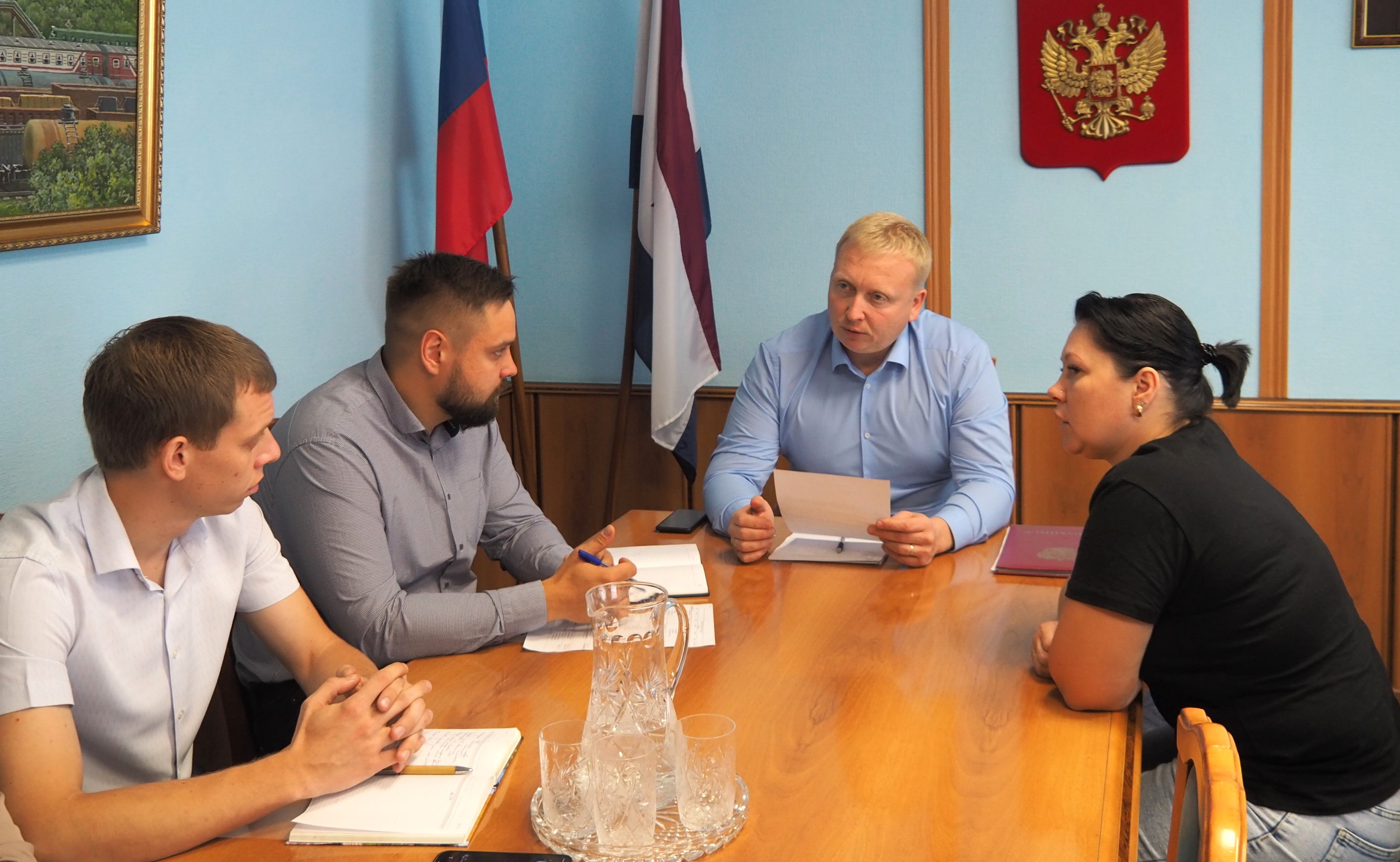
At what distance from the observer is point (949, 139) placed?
361cm

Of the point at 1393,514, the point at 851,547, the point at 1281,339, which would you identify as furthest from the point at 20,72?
the point at 1393,514

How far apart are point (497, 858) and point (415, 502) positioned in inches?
38.7

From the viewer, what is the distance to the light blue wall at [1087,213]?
3406 mm

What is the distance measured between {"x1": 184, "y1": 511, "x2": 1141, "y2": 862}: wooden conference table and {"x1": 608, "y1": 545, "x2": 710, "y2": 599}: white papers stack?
5 cm

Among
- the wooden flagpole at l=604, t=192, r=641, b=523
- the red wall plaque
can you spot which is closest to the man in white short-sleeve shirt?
the wooden flagpole at l=604, t=192, r=641, b=523

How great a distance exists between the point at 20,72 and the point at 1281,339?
325 centimetres

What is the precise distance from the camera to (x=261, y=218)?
2762 millimetres

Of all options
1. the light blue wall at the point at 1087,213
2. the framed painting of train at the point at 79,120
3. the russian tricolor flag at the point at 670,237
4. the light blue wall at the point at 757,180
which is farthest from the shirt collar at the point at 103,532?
the light blue wall at the point at 1087,213

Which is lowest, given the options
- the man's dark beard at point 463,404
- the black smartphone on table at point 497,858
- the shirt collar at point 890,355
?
the black smartphone on table at point 497,858

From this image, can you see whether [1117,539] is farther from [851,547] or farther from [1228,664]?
[851,547]

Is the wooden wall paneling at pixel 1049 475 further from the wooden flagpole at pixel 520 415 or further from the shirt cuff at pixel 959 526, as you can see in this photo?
the wooden flagpole at pixel 520 415

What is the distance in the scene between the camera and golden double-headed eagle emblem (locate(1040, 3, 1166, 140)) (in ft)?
11.3

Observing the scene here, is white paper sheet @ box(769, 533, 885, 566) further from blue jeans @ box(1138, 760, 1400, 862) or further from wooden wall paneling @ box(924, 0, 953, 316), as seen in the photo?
wooden wall paneling @ box(924, 0, 953, 316)

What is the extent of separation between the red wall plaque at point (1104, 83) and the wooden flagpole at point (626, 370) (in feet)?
4.08
